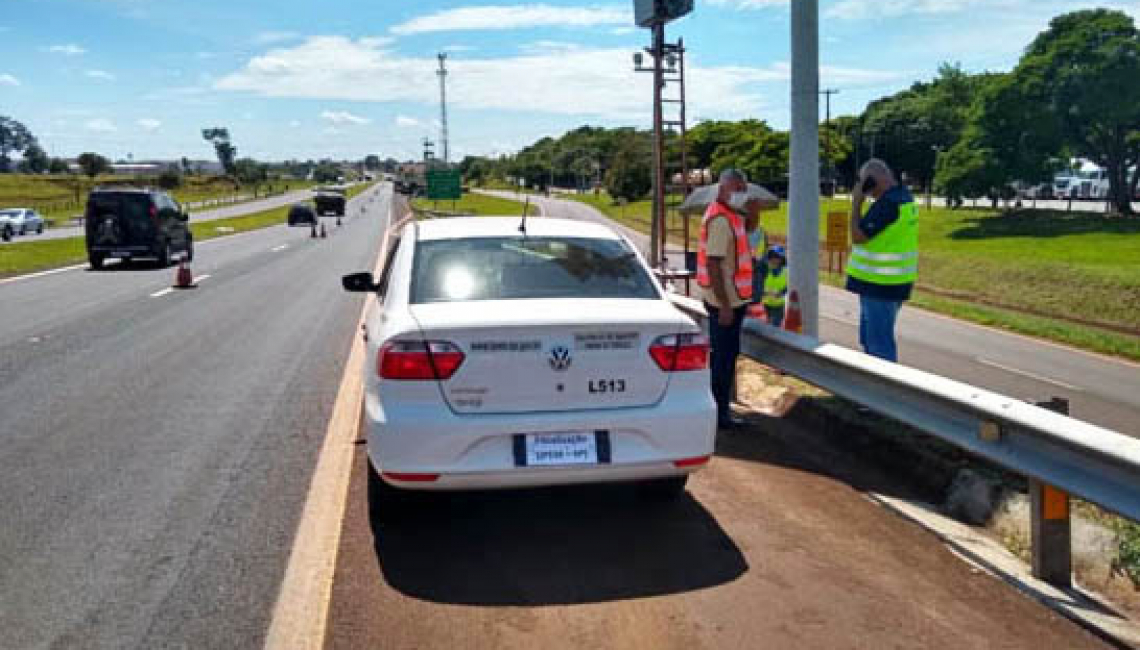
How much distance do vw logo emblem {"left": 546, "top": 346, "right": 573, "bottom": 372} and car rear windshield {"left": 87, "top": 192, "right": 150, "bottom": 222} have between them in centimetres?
2343

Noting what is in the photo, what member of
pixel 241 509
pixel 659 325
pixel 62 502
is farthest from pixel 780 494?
pixel 62 502

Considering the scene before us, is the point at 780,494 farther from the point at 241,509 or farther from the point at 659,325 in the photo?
the point at 241,509

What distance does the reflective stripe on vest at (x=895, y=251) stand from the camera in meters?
7.76

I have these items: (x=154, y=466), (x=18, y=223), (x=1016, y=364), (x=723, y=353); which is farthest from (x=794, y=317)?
(x=18, y=223)

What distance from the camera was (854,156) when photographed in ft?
336

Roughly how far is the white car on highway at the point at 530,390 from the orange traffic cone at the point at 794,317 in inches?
138

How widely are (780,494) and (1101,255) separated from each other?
29.4m

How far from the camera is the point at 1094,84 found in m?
41.8

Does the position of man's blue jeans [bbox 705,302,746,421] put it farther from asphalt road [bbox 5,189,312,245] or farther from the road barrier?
asphalt road [bbox 5,189,312,245]

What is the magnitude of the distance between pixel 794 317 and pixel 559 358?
13.8 feet

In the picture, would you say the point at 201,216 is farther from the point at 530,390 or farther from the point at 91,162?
the point at 530,390

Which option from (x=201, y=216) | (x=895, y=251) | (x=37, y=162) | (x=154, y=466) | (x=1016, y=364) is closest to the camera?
(x=154, y=466)

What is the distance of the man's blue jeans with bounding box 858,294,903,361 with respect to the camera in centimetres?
793

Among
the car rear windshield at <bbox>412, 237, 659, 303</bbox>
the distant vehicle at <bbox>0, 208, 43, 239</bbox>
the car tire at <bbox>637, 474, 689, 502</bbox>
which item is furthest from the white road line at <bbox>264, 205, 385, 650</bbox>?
the distant vehicle at <bbox>0, 208, 43, 239</bbox>
